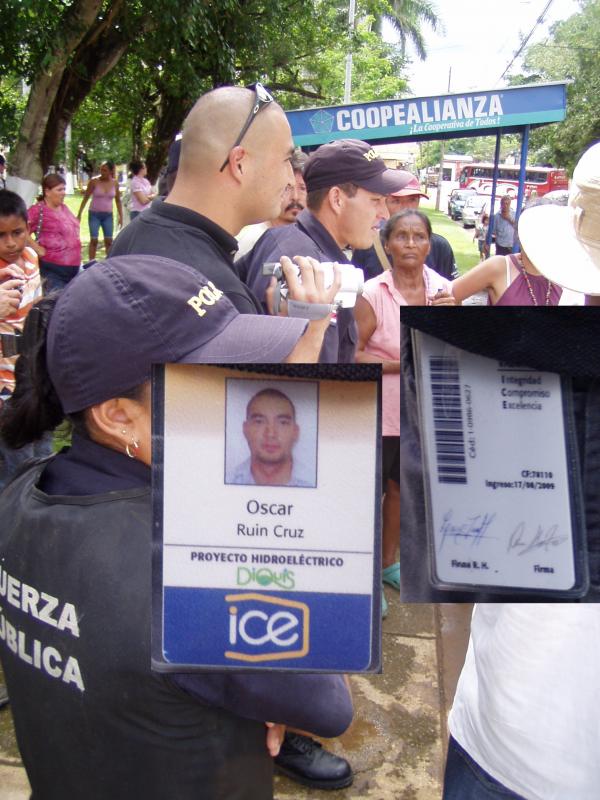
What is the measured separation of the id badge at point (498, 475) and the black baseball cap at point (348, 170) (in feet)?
7.40

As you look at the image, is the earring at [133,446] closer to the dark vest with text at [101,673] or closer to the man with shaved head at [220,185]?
the dark vest with text at [101,673]

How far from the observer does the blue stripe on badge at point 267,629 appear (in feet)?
2.85

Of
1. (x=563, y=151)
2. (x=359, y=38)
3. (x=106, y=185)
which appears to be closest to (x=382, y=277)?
(x=106, y=185)

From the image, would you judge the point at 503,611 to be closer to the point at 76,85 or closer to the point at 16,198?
the point at 16,198

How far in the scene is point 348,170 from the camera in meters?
2.96

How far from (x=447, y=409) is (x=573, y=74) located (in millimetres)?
37132

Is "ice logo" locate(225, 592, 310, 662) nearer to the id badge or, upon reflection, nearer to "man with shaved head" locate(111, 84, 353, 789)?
the id badge

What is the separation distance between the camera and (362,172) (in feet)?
9.82

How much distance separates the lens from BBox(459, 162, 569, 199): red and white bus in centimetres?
3111

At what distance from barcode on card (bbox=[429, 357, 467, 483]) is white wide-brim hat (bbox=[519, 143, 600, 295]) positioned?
0.44m

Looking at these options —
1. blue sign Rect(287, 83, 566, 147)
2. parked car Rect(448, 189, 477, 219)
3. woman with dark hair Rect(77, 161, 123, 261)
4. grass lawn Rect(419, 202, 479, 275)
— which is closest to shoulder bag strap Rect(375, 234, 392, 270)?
blue sign Rect(287, 83, 566, 147)

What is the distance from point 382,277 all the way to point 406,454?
9.18 ft

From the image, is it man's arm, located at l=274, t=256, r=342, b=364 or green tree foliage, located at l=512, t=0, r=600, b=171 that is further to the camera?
green tree foliage, located at l=512, t=0, r=600, b=171

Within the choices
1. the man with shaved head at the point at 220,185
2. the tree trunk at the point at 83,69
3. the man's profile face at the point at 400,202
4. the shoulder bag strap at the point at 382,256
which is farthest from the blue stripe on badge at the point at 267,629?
the tree trunk at the point at 83,69
